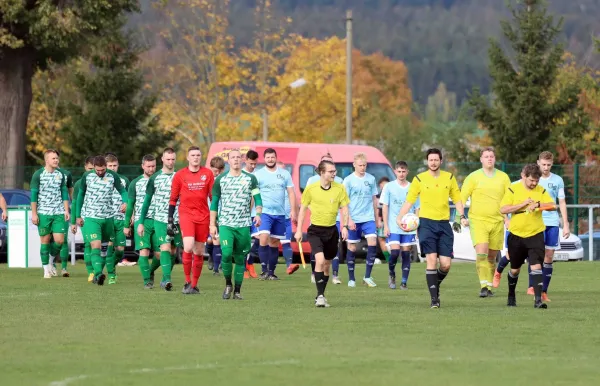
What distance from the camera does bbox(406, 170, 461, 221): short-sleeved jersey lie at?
17.2m

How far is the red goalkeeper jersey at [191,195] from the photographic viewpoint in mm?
19062

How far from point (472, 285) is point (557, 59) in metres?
25.4

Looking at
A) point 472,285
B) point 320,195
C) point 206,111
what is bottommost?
point 472,285

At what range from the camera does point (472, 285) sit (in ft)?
73.0

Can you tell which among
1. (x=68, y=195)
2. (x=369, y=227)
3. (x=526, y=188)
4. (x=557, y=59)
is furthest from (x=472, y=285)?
(x=557, y=59)

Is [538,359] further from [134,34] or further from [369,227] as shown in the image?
[134,34]

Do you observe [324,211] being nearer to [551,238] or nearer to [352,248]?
[551,238]

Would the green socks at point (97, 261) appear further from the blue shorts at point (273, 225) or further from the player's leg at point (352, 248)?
the player's leg at point (352, 248)

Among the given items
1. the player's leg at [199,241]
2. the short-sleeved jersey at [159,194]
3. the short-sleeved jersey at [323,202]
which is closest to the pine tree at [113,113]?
the short-sleeved jersey at [159,194]

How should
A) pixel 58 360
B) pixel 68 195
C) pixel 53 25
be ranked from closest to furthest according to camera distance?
pixel 58 360 < pixel 68 195 < pixel 53 25

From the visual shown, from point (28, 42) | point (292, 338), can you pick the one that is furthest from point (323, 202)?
point (28, 42)

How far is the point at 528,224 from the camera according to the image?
17141mm

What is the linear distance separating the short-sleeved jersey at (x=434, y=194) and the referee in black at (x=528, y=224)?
0.66m

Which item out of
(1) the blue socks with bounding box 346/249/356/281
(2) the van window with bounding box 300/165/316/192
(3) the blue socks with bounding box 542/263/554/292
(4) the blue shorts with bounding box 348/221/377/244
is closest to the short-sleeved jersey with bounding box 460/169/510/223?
(3) the blue socks with bounding box 542/263/554/292
